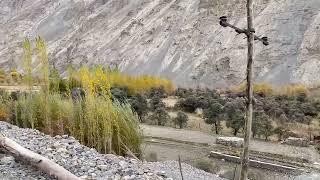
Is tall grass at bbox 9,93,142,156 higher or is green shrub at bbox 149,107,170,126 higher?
tall grass at bbox 9,93,142,156

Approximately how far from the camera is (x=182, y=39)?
218 ft

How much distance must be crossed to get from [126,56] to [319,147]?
1805 inches

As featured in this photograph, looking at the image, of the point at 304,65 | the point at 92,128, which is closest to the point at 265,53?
the point at 304,65

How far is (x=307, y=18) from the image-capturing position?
2366 inches

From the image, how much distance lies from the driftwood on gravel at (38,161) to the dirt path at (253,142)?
1498 cm

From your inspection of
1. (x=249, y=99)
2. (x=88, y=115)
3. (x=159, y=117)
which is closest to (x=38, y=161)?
(x=249, y=99)

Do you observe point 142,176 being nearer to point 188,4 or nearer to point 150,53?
point 150,53

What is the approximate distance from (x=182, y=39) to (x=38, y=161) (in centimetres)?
5815

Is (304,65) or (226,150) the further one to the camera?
(304,65)

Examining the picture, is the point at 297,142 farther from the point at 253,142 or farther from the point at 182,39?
the point at 182,39

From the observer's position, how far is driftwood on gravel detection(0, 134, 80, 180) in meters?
8.54

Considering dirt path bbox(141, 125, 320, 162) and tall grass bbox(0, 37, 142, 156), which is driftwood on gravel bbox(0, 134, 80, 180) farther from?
dirt path bbox(141, 125, 320, 162)

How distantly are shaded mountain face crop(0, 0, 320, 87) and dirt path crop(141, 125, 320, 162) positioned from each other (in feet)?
89.9

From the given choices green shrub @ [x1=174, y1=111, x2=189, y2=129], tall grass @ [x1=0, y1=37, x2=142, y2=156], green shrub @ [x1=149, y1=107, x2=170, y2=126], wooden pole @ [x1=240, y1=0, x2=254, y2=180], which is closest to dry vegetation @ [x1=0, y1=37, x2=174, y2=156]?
tall grass @ [x1=0, y1=37, x2=142, y2=156]
